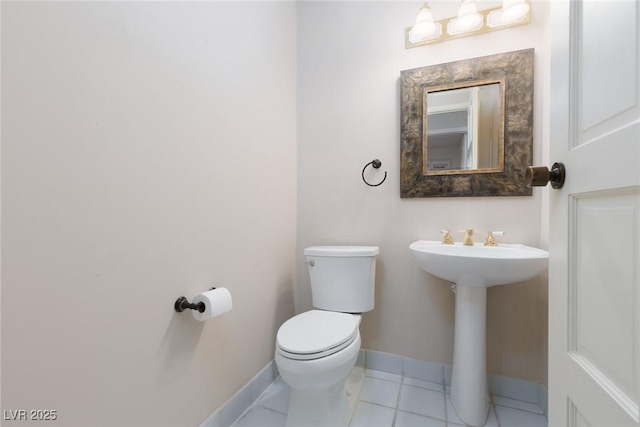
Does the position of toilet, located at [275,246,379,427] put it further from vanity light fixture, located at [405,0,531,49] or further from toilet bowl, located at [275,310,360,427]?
vanity light fixture, located at [405,0,531,49]

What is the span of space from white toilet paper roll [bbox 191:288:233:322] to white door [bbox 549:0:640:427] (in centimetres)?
99

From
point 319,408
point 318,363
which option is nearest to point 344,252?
point 318,363

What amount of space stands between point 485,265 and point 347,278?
664mm

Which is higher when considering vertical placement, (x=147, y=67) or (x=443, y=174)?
(x=147, y=67)

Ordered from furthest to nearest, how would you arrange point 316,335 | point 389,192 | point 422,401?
point 389,192 → point 422,401 → point 316,335

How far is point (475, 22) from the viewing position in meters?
1.38

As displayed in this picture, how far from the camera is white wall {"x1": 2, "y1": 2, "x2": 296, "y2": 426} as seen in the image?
625 millimetres

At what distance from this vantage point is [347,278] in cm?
147

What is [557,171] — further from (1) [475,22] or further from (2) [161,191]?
(1) [475,22]

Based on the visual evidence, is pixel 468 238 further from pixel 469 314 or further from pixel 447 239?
pixel 469 314

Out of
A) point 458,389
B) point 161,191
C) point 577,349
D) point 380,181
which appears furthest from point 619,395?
point 380,181

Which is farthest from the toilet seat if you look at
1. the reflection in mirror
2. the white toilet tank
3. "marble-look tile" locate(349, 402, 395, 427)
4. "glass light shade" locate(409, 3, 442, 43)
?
"glass light shade" locate(409, 3, 442, 43)

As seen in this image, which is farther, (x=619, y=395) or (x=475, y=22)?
(x=475, y=22)

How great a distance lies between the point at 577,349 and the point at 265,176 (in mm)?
1333
